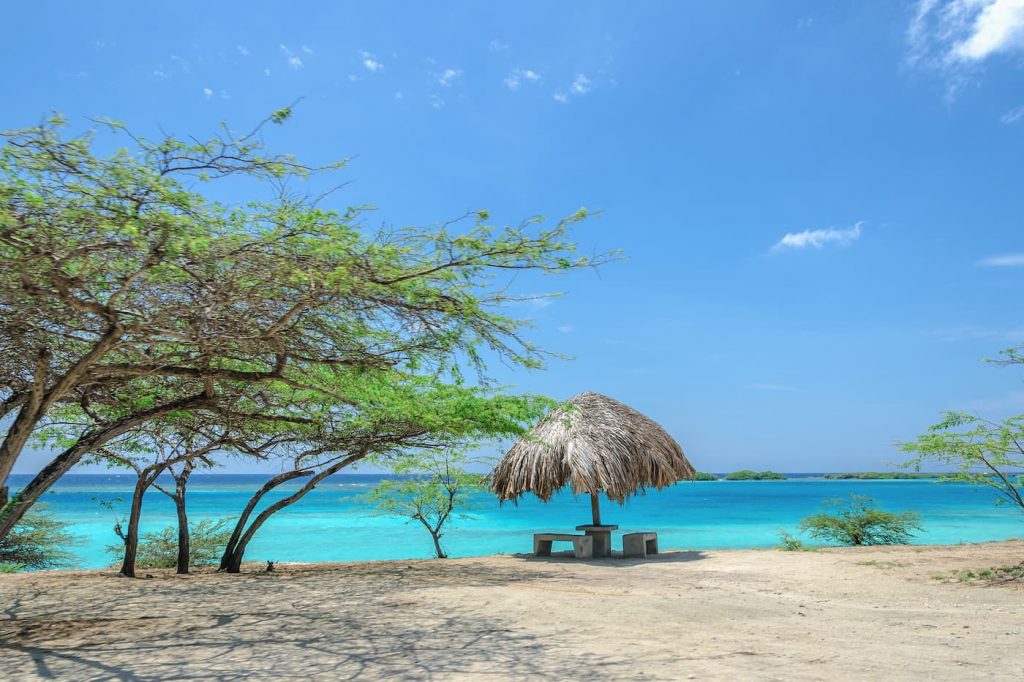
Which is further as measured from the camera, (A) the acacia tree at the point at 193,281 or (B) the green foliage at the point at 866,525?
(B) the green foliage at the point at 866,525

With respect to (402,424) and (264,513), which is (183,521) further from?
(402,424)

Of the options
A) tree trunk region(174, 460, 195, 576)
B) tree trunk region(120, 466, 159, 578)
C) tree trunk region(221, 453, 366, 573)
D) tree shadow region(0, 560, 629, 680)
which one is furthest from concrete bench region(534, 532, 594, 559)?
tree trunk region(120, 466, 159, 578)

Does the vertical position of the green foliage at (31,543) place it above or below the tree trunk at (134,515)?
below

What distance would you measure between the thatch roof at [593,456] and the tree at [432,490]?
3.81 feet

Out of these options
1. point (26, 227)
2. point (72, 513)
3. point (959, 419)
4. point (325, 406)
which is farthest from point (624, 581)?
point (72, 513)

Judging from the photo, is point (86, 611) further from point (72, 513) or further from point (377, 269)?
point (72, 513)

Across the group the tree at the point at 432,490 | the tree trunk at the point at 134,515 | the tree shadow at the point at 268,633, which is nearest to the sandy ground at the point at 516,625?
the tree shadow at the point at 268,633

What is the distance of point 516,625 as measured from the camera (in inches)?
231

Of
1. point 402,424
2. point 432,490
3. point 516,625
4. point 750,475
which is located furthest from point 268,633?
point 750,475

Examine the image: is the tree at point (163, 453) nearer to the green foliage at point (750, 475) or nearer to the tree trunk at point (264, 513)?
the tree trunk at point (264, 513)

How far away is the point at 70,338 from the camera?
5.55 meters

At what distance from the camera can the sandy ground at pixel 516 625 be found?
4539 millimetres

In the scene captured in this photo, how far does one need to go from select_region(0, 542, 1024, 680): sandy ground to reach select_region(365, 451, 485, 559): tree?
3.51m

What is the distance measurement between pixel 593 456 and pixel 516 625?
18.7 ft
